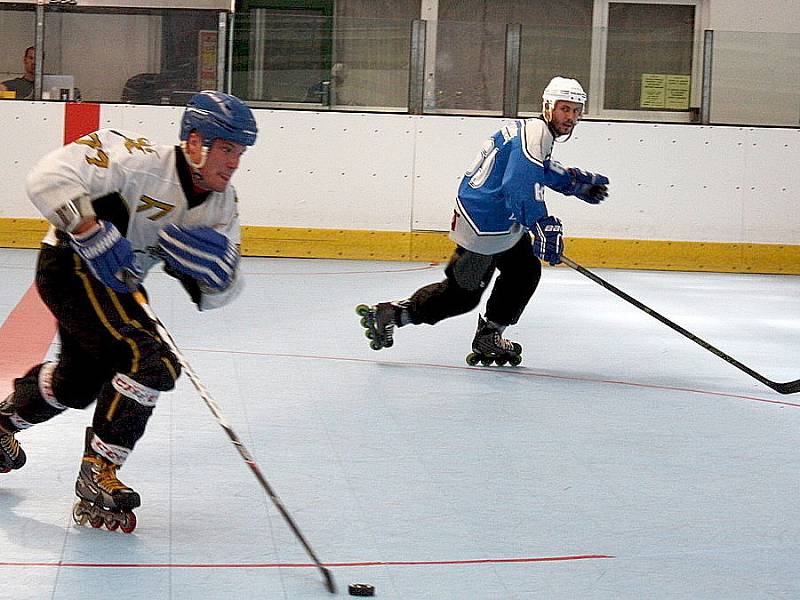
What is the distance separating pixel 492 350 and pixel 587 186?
86 cm

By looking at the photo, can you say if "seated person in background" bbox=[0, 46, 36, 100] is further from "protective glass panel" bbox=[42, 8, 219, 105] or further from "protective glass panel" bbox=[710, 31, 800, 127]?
"protective glass panel" bbox=[710, 31, 800, 127]

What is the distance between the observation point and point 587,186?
19.8ft

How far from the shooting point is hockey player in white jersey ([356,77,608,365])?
220 inches

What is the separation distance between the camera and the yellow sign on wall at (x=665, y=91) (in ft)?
34.5

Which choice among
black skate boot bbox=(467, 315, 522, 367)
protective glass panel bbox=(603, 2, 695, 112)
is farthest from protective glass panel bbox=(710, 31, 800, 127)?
black skate boot bbox=(467, 315, 522, 367)

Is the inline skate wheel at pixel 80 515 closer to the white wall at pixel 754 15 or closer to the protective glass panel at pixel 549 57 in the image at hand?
the protective glass panel at pixel 549 57

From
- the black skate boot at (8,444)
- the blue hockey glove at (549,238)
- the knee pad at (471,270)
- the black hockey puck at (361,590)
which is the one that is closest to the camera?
the black hockey puck at (361,590)

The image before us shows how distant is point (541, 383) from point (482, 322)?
0.53 meters

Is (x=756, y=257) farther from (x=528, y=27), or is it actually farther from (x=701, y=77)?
(x=528, y=27)

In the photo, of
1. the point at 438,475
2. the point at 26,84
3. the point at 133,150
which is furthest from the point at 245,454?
the point at 26,84

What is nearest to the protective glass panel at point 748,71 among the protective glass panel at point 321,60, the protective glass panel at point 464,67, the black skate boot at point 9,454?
the protective glass panel at point 464,67

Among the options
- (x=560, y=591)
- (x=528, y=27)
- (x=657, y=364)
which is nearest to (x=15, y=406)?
(x=560, y=591)

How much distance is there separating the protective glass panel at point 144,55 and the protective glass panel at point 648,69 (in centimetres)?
310

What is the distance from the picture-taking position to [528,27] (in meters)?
10.4
